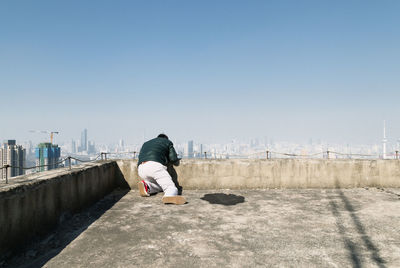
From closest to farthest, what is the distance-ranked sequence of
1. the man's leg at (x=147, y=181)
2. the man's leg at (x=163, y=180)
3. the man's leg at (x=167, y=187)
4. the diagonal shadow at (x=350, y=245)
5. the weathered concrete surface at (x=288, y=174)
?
the diagonal shadow at (x=350, y=245)
the man's leg at (x=167, y=187)
the man's leg at (x=163, y=180)
the man's leg at (x=147, y=181)
the weathered concrete surface at (x=288, y=174)

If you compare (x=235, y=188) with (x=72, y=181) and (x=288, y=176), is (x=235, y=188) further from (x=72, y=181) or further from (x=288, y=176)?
(x=72, y=181)

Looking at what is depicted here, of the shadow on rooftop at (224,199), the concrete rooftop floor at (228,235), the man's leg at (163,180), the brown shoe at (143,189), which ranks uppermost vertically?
the man's leg at (163,180)

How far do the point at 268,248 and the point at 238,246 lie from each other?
335 millimetres

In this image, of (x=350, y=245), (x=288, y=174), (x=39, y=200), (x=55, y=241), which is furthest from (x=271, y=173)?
(x=39, y=200)

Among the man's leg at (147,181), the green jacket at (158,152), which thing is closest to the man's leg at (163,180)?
the man's leg at (147,181)

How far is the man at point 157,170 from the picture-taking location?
16.7ft

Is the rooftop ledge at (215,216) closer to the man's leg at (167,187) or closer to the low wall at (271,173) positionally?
the low wall at (271,173)

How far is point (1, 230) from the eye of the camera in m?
2.62

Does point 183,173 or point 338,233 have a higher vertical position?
point 183,173

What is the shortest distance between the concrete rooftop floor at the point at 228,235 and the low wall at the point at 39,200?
0.17 m

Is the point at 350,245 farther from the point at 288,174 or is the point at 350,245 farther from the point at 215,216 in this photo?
the point at 288,174

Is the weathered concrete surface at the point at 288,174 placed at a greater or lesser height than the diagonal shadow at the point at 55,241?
greater

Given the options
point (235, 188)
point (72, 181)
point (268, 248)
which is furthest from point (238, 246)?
point (235, 188)

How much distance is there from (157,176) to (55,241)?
7.63ft
